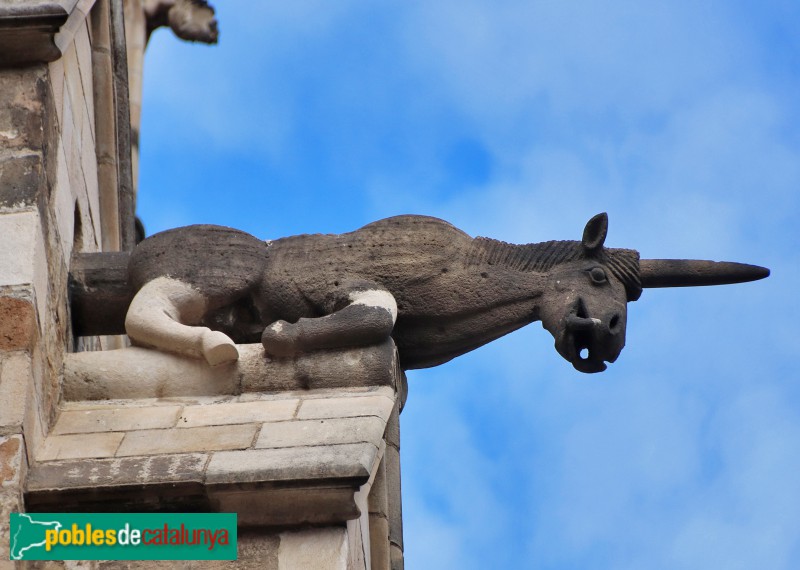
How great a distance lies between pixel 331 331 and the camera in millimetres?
7008

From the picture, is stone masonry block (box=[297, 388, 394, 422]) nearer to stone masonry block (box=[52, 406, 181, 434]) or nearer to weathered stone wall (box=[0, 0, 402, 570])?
weathered stone wall (box=[0, 0, 402, 570])

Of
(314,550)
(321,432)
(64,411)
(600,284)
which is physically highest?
(600,284)

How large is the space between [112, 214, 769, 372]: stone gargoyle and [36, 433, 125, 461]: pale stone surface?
0.56m

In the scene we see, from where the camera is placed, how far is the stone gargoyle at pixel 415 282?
23.9 ft

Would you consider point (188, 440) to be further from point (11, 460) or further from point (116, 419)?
point (11, 460)

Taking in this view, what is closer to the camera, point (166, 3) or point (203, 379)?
point (203, 379)

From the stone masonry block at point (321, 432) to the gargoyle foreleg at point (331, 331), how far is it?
1.42ft

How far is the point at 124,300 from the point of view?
7.46 meters

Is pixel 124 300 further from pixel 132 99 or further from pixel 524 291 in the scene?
pixel 132 99

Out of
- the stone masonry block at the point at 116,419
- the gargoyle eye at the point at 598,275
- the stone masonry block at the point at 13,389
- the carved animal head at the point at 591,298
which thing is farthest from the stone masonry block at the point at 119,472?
the gargoyle eye at the point at 598,275

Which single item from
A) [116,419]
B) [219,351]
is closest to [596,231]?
[219,351]

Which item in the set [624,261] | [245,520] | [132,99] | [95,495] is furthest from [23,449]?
[132,99]

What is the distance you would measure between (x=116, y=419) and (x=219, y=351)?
42cm

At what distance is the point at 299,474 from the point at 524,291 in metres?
1.45
